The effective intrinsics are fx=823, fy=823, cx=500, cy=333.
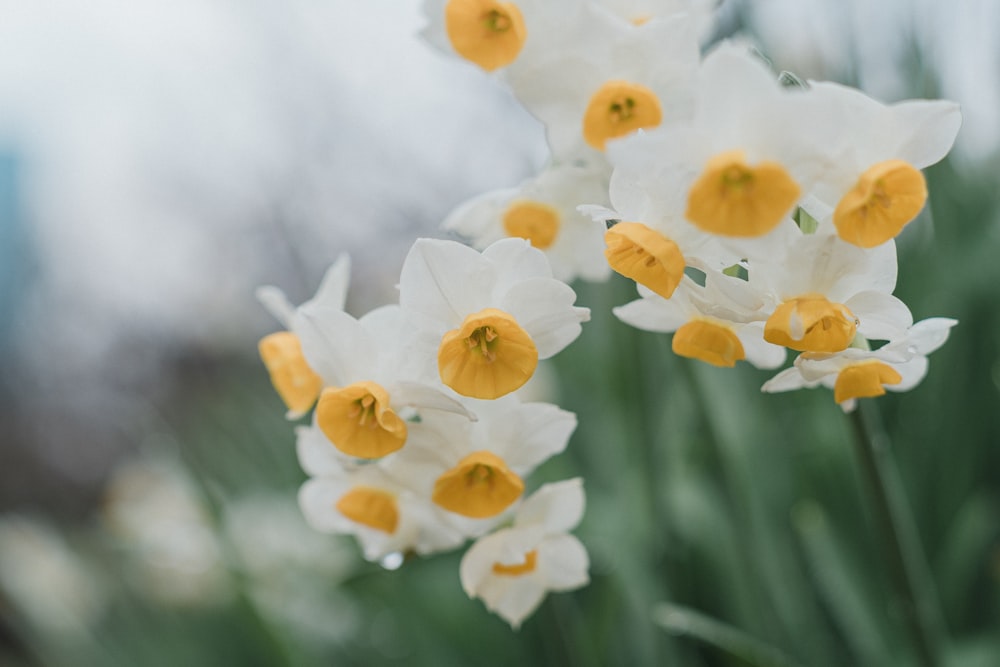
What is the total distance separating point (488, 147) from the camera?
231 cm

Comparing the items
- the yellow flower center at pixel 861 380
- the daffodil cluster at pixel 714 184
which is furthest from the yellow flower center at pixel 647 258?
the yellow flower center at pixel 861 380

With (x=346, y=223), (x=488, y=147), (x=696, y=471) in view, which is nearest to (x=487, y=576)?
(x=696, y=471)

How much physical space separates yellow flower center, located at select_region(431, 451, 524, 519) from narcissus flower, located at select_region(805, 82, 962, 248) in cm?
19

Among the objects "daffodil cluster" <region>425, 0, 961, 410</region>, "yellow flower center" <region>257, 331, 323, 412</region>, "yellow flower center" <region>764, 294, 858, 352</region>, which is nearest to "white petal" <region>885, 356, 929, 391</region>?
"daffodil cluster" <region>425, 0, 961, 410</region>

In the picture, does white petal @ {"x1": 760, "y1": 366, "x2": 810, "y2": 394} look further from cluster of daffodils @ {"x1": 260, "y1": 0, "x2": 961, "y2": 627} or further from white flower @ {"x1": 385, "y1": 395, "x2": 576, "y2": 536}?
white flower @ {"x1": 385, "y1": 395, "x2": 576, "y2": 536}

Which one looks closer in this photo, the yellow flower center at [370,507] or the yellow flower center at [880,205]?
the yellow flower center at [880,205]

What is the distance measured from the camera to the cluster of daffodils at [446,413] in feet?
1.23

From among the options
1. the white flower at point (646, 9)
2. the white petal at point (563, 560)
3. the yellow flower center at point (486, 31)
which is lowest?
the white petal at point (563, 560)

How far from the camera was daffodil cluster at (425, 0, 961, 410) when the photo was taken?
0.32m

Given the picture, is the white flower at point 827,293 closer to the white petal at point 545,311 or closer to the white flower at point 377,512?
the white petal at point 545,311

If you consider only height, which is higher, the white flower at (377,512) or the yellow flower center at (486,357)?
the yellow flower center at (486,357)

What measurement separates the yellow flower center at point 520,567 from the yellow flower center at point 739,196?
22 cm

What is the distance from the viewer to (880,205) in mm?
336

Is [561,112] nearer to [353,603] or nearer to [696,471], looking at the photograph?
[696,471]
